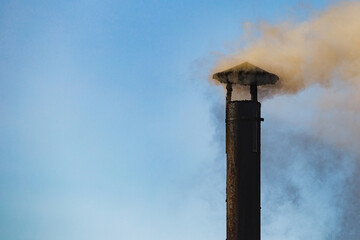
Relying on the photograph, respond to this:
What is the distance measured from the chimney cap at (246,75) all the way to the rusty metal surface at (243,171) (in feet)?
1.31

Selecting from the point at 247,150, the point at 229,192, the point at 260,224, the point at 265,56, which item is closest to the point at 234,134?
the point at 247,150

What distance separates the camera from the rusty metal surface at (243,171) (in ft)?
23.4

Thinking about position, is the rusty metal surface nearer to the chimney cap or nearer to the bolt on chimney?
the bolt on chimney

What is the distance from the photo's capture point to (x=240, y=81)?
7684mm

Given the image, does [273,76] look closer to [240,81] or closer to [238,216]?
[240,81]

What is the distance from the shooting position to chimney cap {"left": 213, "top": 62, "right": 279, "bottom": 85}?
761 centimetres

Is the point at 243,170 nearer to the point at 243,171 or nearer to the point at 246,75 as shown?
the point at 243,171

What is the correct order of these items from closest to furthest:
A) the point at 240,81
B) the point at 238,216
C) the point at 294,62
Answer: the point at 238,216 → the point at 240,81 → the point at 294,62

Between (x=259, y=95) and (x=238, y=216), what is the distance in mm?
2283

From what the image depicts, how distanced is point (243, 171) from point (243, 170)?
0.04ft

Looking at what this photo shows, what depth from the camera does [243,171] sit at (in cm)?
717

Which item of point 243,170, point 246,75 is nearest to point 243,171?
point 243,170

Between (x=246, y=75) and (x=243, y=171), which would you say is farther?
(x=246, y=75)

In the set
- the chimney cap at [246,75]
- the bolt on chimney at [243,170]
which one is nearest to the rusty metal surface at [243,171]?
the bolt on chimney at [243,170]
